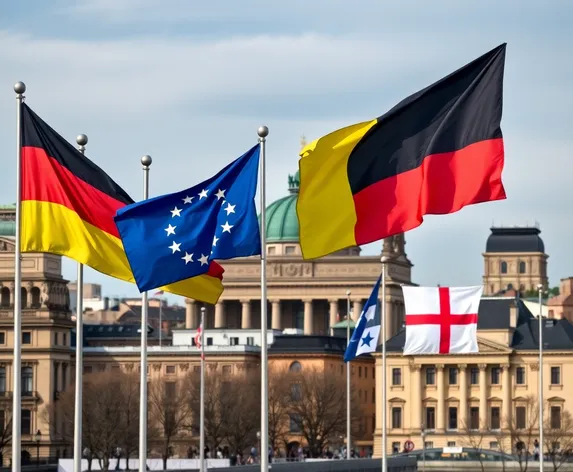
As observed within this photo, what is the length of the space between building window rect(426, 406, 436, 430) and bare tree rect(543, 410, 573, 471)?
10.1 metres

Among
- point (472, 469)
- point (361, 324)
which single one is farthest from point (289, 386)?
point (361, 324)

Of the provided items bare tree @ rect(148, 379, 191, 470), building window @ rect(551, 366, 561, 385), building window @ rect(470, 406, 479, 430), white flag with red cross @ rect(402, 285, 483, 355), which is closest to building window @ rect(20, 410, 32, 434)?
bare tree @ rect(148, 379, 191, 470)

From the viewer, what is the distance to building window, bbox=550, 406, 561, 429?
6531 inches

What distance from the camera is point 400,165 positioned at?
40.2 metres

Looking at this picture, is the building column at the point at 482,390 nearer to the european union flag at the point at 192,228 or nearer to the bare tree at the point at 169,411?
the bare tree at the point at 169,411

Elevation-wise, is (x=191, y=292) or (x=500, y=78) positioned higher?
(x=500, y=78)

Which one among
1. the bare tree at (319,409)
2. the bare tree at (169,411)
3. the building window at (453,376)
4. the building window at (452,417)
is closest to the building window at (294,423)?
the bare tree at (319,409)

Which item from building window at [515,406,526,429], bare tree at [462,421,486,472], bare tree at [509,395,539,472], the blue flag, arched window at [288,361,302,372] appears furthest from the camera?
arched window at [288,361,302,372]

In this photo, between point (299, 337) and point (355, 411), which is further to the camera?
point (299, 337)

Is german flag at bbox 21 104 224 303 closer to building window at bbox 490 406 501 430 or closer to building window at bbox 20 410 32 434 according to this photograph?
building window at bbox 20 410 32 434

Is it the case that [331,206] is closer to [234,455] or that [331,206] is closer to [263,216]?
[263,216]

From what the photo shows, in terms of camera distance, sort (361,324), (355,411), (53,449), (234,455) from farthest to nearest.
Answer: (355,411)
(53,449)
(234,455)
(361,324)

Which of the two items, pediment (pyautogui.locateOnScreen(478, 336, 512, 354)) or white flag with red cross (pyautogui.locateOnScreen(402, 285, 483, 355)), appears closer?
white flag with red cross (pyautogui.locateOnScreen(402, 285, 483, 355))

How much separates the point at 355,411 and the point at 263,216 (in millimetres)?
127928
